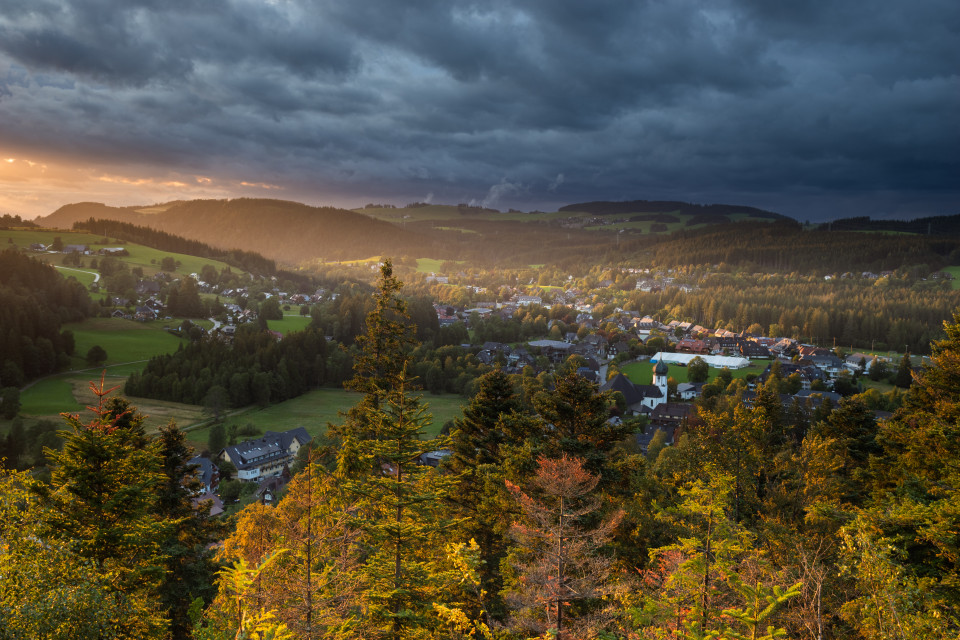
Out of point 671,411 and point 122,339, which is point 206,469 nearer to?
point 122,339

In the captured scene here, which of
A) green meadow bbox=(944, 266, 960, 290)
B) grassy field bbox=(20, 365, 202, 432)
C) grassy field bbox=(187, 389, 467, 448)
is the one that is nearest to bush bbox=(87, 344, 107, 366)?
grassy field bbox=(20, 365, 202, 432)

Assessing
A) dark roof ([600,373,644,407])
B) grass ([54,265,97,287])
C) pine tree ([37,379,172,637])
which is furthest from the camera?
grass ([54,265,97,287])

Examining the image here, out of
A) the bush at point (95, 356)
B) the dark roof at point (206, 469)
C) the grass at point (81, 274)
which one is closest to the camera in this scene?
the dark roof at point (206, 469)

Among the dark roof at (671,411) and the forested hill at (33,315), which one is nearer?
the dark roof at (671,411)

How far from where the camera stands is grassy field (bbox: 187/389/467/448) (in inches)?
2290

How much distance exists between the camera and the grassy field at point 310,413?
58156mm

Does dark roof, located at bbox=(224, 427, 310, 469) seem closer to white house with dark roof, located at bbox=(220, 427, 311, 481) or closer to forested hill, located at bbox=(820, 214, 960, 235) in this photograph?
white house with dark roof, located at bbox=(220, 427, 311, 481)

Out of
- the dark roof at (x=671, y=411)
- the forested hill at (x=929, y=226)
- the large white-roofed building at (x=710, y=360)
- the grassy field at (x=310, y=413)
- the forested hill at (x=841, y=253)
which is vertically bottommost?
the grassy field at (x=310, y=413)

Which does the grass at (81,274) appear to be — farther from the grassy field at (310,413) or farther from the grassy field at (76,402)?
the grassy field at (310,413)

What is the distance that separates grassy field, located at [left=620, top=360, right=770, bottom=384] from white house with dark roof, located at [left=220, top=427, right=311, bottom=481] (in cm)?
5069

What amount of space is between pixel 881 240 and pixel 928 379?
668ft

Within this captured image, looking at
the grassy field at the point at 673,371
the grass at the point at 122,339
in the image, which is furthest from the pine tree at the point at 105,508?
the grass at the point at 122,339

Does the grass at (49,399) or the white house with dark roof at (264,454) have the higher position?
the grass at (49,399)

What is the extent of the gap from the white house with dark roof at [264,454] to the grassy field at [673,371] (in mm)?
50695
